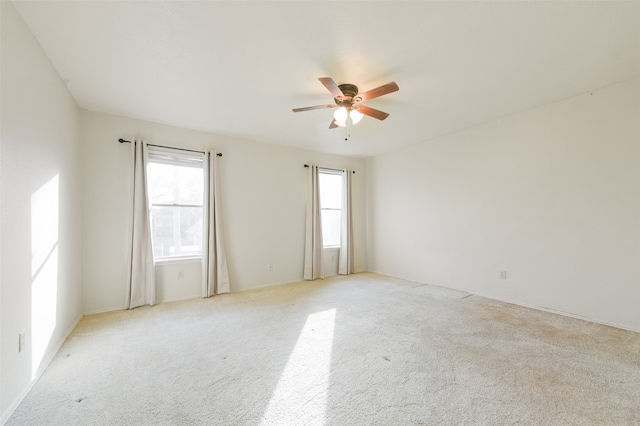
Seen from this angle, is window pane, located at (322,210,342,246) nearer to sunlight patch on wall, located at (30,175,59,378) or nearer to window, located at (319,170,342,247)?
window, located at (319,170,342,247)

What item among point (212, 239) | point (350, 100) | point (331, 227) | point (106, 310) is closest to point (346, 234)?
point (331, 227)

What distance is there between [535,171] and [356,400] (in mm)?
3553

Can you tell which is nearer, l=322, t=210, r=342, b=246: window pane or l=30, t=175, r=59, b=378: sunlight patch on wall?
l=30, t=175, r=59, b=378: sunlight patch on wall

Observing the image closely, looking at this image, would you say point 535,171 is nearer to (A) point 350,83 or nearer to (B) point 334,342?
(A) point 350,83

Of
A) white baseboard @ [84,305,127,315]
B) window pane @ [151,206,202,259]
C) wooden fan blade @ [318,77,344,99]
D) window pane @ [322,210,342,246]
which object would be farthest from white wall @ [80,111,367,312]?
wooden fan blade @ [318,77,344,99]

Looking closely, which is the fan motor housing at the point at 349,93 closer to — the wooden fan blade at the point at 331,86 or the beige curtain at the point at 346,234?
the wooden fan blade at the point at 331,86

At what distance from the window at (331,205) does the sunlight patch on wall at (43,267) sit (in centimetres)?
399

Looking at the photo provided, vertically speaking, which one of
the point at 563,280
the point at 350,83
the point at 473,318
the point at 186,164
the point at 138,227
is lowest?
the point at 473,318

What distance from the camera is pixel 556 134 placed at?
3.26m

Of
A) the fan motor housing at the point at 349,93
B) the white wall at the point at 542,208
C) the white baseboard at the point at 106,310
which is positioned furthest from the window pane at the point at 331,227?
the white baseboard at the point at 106,310

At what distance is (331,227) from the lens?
5715 millimetres

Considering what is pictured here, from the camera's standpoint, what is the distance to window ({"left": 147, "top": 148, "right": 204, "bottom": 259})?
12.6 ft

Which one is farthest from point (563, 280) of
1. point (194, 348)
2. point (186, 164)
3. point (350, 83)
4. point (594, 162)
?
point (186, 164)

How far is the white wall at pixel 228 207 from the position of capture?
3400 mm
